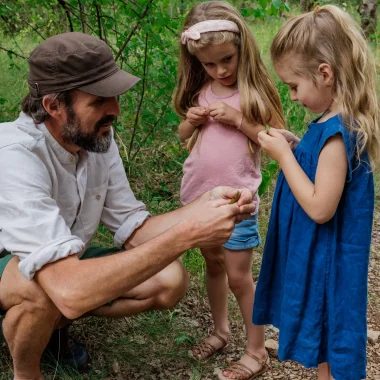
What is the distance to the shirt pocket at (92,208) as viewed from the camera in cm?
282

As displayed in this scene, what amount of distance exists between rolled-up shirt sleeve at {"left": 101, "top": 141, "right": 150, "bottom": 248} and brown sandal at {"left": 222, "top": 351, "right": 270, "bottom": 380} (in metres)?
0.81

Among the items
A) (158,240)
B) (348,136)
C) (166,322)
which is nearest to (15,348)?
(158,240)

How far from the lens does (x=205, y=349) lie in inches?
118

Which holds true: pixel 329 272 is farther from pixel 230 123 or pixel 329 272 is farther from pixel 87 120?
pixel 87 120

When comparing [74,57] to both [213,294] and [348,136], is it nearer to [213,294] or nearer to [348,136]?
[348,136]

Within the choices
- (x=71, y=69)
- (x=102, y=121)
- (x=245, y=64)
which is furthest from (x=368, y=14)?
(x=71, y=69)

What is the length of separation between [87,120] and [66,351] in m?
1.13

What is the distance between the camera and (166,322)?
3219 mm

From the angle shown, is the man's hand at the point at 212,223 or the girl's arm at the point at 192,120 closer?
the man's hand at the point at 212,223

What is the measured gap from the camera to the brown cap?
2439 millimetres

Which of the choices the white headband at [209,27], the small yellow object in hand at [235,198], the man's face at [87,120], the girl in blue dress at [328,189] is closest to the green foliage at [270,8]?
the white headband at [209,27]

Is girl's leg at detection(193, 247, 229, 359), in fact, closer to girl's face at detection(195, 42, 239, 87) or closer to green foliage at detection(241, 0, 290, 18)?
girl's face at detection(195, 42, 239, 87)

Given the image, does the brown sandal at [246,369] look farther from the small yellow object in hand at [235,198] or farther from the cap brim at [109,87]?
the cap brim at [109,87]

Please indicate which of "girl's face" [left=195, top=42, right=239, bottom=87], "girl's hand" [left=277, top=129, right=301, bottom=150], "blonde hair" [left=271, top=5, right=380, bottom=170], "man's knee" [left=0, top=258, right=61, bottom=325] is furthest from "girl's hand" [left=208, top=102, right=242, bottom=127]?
"man's knee" [left=0, top=258, right=61, bottom=325]
